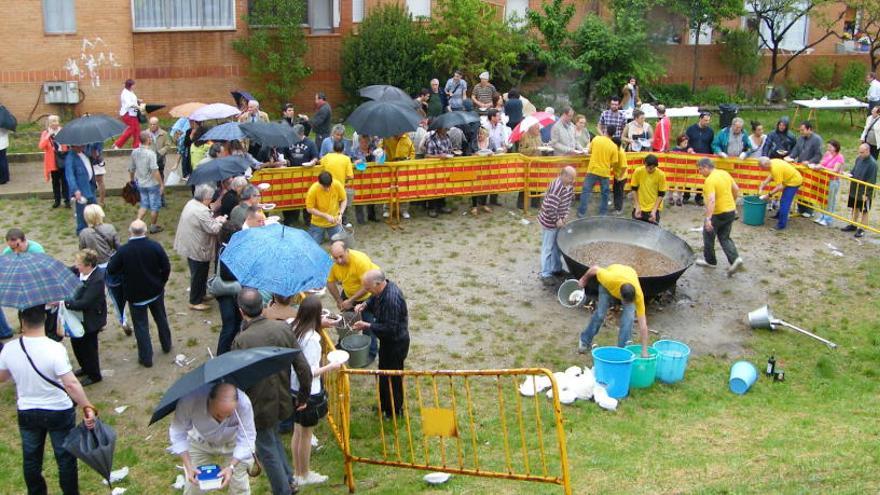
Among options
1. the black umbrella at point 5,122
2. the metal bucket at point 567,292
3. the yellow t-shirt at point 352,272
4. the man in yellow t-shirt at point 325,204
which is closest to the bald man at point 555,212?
the metal bucket at point 567,292

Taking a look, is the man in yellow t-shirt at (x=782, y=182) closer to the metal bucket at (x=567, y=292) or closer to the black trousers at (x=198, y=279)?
the metal bucket at (x=567, y=292)

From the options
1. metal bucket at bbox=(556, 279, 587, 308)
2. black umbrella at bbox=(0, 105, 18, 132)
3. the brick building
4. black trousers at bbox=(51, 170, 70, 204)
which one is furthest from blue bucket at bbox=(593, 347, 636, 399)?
the brick building

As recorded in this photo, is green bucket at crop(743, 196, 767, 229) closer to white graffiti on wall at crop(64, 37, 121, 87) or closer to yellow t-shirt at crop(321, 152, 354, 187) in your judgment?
yellow t-shirt at crop(321, 152, 354, 187)

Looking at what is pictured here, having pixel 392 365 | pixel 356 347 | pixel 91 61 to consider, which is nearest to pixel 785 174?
pixel 356 347

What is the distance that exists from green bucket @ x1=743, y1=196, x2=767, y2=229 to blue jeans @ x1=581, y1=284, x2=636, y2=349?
18.6ft

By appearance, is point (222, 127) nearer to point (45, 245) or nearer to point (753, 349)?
point (45, 245)

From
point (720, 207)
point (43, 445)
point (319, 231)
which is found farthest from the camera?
point (319, 231)

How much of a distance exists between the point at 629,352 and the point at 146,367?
535cm

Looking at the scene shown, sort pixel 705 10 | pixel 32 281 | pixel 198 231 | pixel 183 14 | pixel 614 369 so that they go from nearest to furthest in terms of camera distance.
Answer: pixel 32 281 → pixel 614 369 → pixel 198 231 → pixel 183 14 → pixel 705 10

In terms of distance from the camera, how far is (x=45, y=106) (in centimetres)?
2161

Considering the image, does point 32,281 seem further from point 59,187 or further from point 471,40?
point 471,40

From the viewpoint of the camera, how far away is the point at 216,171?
1254cm

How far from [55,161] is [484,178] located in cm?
719

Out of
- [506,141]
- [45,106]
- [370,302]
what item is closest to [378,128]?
[506,141]
